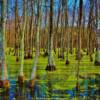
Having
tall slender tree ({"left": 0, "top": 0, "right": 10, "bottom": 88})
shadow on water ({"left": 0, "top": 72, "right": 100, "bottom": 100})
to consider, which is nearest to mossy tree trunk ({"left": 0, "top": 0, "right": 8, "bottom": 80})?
tall slender tree ({"left": 0, "top": 0, "right": 10, "bottom": 88})

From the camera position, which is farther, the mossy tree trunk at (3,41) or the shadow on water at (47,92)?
the mossy tree trunk at (3,41)

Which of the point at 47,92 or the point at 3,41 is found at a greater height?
the point at 3,41

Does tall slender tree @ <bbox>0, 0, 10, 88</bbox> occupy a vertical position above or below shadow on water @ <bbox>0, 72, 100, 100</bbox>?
above

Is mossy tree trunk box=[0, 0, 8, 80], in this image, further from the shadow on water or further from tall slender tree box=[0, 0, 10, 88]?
the shadow on water

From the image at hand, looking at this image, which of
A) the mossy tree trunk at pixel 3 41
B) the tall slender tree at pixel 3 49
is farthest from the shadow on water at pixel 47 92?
the mossy tree trunk at pixel 3 41

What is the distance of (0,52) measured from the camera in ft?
54.1

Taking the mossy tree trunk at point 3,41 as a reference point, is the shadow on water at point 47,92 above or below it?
below

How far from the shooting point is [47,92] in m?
14.5

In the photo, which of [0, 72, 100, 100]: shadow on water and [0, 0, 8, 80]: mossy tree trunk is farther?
[0, 0, 8, 80]: mossy tree trunk

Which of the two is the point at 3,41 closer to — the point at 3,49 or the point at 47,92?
the point at 3,49

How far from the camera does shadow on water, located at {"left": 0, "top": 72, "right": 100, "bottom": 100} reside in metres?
13.3

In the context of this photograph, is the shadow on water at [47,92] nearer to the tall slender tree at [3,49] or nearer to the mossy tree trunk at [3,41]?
the tall slender tree at [3,49]

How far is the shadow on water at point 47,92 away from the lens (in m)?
13.3

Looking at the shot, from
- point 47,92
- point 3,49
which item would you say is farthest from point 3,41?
point 47,92
